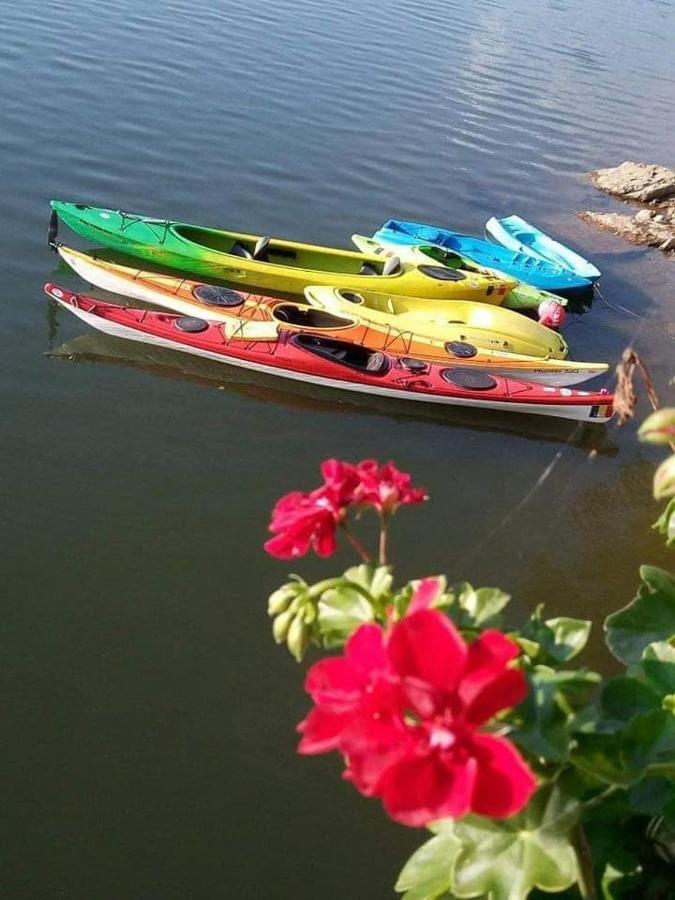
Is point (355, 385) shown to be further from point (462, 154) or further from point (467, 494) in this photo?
point (462, 154)

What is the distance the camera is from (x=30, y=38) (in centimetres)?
A: 1773

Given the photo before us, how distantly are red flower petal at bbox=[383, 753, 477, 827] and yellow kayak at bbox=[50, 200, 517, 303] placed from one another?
9990 mm

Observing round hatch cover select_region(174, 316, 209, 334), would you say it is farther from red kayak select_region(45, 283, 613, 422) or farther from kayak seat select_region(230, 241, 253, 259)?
kayak seat select_region(230, 241, 253, 259)

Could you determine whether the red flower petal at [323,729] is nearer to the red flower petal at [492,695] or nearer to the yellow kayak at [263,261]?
the red flower petal at [492,695]

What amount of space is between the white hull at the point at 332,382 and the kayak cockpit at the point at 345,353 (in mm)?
197

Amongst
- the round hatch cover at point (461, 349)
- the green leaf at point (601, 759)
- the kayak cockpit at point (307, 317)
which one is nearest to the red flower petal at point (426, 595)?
the green leaf at point (601, 759)

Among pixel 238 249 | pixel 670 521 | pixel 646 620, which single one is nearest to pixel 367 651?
pixel 646 620

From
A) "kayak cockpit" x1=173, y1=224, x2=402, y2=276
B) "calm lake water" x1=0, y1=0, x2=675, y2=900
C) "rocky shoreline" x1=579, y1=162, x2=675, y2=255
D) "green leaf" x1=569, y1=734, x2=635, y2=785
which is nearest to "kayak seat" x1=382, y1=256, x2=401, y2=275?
"kayak cockpit" x1=173, y1=224, x2=402, y2=276

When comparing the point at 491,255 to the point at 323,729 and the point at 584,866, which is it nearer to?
the point at 584,866

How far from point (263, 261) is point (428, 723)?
34.8ft

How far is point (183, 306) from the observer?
10133mm

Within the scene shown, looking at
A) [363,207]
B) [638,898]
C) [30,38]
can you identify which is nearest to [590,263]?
[363,207]

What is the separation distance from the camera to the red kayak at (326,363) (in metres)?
9.43

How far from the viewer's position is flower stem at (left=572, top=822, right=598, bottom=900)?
1488mm
